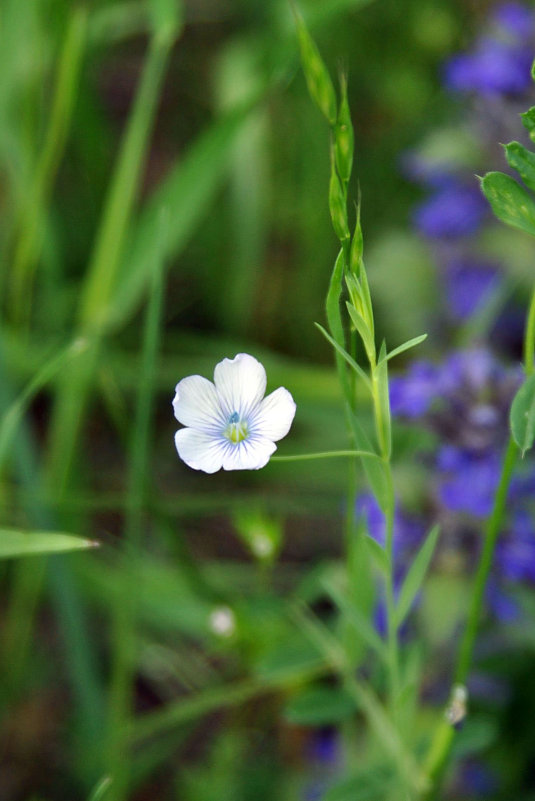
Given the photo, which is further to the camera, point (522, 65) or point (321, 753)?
point (522, 65)

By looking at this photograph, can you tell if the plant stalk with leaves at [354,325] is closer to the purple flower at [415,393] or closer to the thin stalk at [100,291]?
the purple flower at [415,393]

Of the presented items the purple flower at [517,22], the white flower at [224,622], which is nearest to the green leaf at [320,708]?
the white flower at [224,622]

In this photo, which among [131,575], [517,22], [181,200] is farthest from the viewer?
[517,22]

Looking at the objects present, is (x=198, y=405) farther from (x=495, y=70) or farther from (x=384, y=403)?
(x=495, y=70)

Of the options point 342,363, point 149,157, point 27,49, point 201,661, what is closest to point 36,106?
point 27,49

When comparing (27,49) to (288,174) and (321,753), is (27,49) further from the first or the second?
(321,753)

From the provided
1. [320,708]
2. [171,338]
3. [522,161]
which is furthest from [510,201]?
[171,338]
